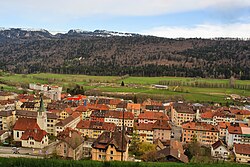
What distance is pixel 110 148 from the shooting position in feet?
72.6

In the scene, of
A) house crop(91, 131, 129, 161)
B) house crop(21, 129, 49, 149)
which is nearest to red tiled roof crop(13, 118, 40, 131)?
house crop(21, 129, 49, 149)

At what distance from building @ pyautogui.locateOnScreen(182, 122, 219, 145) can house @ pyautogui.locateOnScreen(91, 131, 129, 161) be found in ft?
47.4

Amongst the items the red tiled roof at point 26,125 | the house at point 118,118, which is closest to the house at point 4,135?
the red tiled roof at point 26,125

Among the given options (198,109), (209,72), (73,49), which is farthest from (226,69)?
(73,49)

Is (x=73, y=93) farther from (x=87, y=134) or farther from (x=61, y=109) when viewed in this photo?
(x=87, y=134)

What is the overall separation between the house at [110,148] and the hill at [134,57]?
78.1 meters

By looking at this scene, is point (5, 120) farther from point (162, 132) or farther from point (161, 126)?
point (162, 132)

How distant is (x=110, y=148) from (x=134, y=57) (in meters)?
112

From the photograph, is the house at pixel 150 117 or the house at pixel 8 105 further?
the house at pixel 8 105

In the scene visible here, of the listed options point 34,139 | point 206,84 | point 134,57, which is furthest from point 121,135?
point 134,57

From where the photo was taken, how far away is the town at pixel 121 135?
24.1m

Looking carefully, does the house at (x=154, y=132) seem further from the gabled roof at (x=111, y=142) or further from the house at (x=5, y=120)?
the house at (x=5, y=120)

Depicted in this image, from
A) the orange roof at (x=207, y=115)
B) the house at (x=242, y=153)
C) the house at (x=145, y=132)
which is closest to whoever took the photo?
the house at (x=242, y=153)

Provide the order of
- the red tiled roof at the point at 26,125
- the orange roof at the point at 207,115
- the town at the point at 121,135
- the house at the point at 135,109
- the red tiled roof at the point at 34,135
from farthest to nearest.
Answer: the house at the point at 135,109
the orange roof at the point at 207,115
the red tiled roof at the point at 26,125
the red tiled roof at the point at 34,135
the town at the point at 121,135
